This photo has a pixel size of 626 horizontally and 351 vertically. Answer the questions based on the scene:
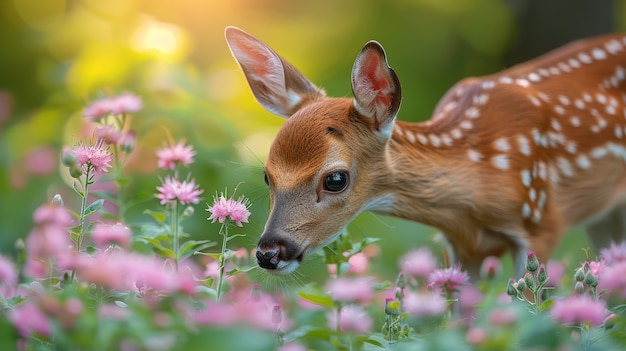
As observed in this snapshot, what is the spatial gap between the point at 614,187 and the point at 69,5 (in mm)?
7002

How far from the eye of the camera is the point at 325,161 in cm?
276

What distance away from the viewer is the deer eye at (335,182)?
9.09 ft

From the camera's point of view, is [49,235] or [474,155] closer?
[49,235]

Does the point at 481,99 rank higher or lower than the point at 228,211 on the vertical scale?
higher

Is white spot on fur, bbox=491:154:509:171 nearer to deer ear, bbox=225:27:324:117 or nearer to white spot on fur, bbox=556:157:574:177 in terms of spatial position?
white spot on fur, bbox=556:157:574:177

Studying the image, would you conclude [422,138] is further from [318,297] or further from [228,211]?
[228,211]

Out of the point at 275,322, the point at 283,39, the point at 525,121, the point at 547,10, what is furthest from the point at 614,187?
the point at 283,39

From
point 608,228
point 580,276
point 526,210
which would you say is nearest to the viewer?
point 580,276

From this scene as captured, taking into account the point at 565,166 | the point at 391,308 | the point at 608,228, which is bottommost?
the point at 608,228

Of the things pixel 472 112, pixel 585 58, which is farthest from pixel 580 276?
pixel 585 58

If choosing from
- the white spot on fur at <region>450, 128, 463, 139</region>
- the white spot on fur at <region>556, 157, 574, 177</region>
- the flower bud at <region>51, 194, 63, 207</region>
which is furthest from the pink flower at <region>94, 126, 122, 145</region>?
the white spot on fur at <region>556, 157, 574, 177</region>

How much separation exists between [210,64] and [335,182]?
662cm

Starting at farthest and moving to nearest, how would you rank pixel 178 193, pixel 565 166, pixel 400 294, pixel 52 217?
pixel 565 166 → pixel 400 294 → pixel 178 193 → pixel 52 217

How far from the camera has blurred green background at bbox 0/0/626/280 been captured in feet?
15.7
